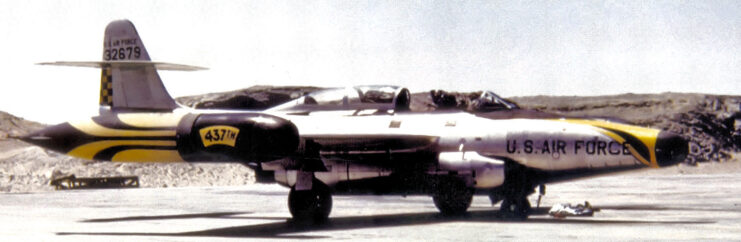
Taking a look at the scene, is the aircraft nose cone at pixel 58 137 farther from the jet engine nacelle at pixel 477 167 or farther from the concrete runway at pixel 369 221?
the jet engine nacelle at pixel 477 167

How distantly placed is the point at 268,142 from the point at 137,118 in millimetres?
3157

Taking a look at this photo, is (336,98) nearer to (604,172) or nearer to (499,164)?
(499,164)

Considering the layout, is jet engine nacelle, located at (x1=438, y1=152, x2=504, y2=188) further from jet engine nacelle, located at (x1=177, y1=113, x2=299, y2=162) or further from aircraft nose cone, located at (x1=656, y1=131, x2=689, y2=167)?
jet engine nacelle, located at (x1=177, y1=113, x2=299, y2=162)

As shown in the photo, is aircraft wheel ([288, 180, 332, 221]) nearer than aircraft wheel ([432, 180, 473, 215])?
No

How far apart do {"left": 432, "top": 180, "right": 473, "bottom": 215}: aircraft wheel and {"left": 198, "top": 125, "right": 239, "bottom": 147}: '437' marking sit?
4.75 meters

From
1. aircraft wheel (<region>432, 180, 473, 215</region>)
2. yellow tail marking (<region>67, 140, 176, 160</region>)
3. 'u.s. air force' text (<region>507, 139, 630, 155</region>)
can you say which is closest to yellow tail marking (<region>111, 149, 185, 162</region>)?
yellow tail marking (<region>67, 140, 176, 160</region>)

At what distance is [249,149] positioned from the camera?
14969 millimetres

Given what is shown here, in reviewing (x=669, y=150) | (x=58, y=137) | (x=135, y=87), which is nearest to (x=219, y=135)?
(x=58, y=137)

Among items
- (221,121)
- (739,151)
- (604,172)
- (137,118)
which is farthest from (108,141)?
(739,151)

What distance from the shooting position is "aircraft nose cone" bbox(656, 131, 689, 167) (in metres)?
16.2

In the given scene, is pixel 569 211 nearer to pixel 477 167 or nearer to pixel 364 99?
pixel 477 167

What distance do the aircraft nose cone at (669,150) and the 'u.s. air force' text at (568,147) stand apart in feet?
1.94

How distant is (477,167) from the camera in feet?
55.7

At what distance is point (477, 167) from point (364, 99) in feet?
10.3
